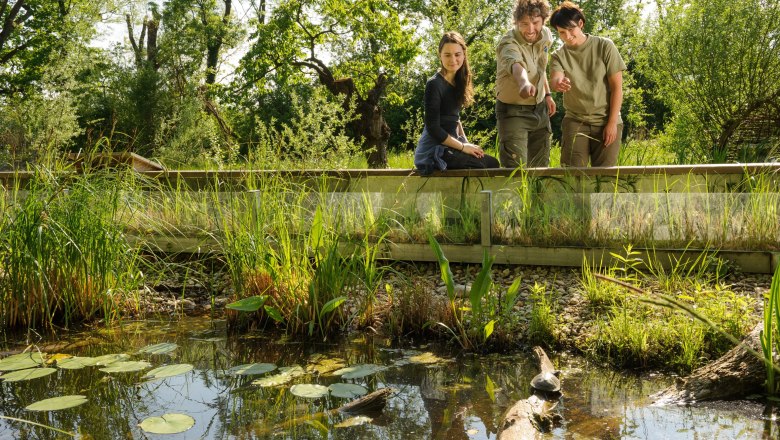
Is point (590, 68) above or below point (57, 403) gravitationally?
above

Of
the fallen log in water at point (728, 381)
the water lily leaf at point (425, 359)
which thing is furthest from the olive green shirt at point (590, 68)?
the fallen log in water at point (728, 381)

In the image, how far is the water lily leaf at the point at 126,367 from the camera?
3.39m

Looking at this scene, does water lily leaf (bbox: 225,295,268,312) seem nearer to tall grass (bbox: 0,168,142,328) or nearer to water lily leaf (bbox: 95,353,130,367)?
water lily leaf (bbox: 95,353,130,367)

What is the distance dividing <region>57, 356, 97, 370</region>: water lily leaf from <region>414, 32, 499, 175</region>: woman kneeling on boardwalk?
2747 millimetres

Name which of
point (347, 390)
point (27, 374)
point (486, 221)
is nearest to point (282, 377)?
point (347, 390)

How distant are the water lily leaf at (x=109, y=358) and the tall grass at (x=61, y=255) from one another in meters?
0.52

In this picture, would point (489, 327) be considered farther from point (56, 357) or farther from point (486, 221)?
point (56, 357)

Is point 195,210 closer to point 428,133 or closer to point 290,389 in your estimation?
point 428,133

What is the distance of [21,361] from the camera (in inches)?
139

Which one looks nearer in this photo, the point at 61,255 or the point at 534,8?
the point at 61,255

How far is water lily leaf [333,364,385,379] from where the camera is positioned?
10.9ft

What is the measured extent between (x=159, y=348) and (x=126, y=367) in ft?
1.21

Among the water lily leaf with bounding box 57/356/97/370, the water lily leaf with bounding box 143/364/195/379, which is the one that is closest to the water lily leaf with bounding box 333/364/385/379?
the water lily leaf with bounding box 143/364/195/379

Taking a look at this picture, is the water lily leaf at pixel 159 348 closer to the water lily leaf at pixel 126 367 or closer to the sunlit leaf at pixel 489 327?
the water lily leaf at pixel 126 367
